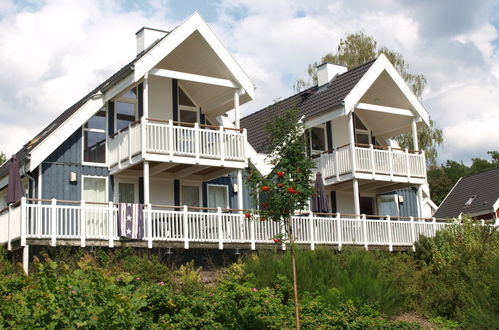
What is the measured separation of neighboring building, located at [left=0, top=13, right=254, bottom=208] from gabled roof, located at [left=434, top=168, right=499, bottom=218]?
55.5 feet

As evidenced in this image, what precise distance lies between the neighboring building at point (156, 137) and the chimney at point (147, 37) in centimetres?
4

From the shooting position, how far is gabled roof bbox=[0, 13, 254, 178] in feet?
71.7

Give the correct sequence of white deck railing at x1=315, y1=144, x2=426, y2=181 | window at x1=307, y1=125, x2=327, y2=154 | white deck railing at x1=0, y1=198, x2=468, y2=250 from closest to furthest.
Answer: white deck railing at x1=0, y1=198, x2=468, y2=250, white deck railing at x1=315, y1=144, x2=426, y2=181, window at x1=307, y1=125, x2=327, y2=154

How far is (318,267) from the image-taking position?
18.9 metres

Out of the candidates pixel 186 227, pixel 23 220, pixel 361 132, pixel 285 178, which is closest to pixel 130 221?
pixel 186 227

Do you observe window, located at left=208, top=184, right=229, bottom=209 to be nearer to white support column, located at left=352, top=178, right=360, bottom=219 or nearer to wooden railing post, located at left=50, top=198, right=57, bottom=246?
white support column, located at left=352, top=178, right=360, bottom=219

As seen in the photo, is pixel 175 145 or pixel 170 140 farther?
pixel 175 145

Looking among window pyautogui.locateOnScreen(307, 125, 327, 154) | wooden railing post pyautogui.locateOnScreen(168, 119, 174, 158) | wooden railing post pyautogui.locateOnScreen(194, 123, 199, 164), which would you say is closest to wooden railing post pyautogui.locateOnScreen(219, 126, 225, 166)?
wooden railing post pyautogui.locateOnScreen(194, 123, 199, 164)

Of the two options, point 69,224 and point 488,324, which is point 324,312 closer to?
point 488,324

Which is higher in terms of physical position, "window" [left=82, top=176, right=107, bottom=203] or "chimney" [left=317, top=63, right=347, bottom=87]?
"chimney" [left=317, top=63, right=347, bottom=87]

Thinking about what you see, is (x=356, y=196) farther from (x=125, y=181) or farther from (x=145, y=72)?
(x=145, y=72)

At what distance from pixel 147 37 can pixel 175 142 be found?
17.2 feet

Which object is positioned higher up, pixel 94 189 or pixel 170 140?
pixel 170 140

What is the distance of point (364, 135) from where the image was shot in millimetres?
30094
